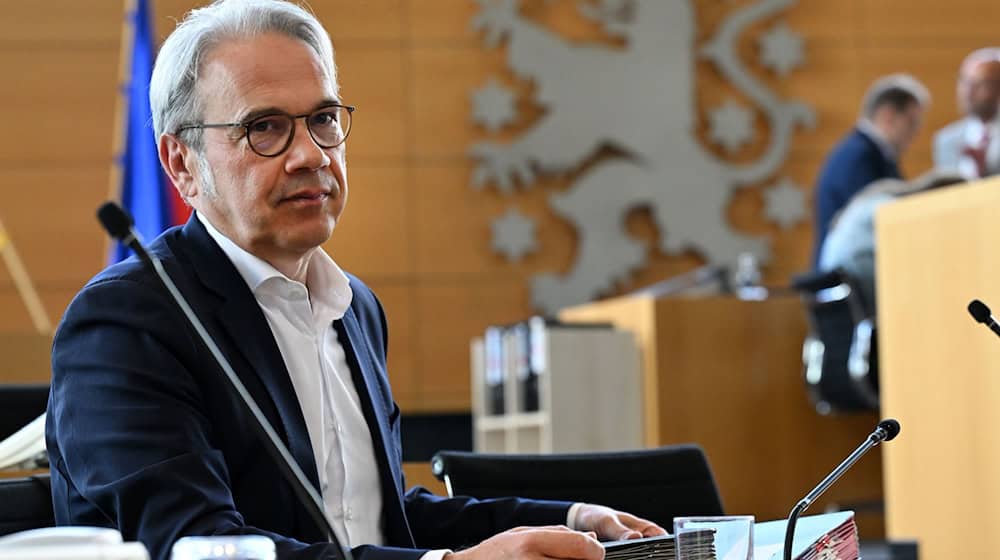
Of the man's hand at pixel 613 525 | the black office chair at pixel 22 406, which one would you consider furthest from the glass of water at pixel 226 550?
the black office chair at pixel 22 406

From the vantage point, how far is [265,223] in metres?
1.91

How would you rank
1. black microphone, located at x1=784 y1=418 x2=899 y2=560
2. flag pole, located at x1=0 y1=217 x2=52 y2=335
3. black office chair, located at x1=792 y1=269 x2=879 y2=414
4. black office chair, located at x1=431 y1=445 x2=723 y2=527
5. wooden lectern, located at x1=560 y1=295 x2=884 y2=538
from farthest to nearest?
1. flag pole, located at x1=0 y1=217 x2=52 y2=335
2. wooden lectern, located at x1=560 y1=295 x2=884 y2=538
3. black office chair, located at x1=792 y1=269 x2=879 y2=414
4. black office chair, located at x1=431 y1=445 x2=723 y2=527
5. black microphone, located at x1=784 y1=418 x2=899 y2=560

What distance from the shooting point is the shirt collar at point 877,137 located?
6641 millimetres

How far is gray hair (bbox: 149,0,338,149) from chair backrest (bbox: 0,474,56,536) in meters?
0.47

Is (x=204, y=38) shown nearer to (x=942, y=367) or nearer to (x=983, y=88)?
(x=942, y=367)

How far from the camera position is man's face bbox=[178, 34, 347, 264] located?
1873 mm

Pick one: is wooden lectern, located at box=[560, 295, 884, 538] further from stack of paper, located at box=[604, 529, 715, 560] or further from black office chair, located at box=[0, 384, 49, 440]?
stack of paper, located at box=[604, 529, 715, 560]

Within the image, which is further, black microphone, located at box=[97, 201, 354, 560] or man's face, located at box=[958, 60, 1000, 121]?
man's face, located at box=[958, 60, 1000, 121]

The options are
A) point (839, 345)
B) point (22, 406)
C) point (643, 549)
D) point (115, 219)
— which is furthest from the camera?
point (839, 345)

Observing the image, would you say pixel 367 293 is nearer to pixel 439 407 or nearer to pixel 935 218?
pixel 935 218

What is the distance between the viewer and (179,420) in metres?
1.66

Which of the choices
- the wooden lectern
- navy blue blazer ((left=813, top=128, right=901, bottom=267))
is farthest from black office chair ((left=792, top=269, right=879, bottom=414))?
navy blue blazer ((left=813, top=128, right=901, bottom=267))

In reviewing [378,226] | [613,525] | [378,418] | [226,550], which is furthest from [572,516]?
[378,226]

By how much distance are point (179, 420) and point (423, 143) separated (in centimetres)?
670
